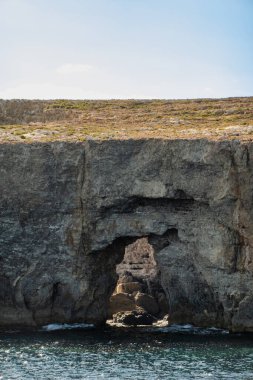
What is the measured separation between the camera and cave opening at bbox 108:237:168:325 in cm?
6790

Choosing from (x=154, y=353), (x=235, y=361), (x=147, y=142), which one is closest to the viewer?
(x=235, y=361)

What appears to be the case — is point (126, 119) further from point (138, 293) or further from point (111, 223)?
point (111, 223)

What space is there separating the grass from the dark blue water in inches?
566

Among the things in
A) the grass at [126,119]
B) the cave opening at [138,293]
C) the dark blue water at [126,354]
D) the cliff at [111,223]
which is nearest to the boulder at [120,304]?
the cave opening at [138,293]

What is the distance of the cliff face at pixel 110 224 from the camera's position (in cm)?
5984

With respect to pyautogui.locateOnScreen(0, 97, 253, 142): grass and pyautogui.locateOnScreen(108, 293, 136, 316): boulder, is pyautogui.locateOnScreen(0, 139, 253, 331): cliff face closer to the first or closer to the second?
pyautogui.locateOnScreen(0, 97, 253, 142): grass

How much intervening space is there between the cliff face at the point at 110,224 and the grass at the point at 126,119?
2.35 m

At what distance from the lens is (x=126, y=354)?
52.0 metres

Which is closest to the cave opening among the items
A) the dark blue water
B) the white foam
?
the white foam

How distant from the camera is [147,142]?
62.5 metres

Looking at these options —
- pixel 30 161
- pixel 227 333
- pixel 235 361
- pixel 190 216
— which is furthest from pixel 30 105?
pixel 235 361

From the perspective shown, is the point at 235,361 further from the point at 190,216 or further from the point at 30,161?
the point at 30,161

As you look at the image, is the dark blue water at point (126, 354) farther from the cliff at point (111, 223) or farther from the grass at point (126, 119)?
the grass at point (126, 119)

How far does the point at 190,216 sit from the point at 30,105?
31.5 m
